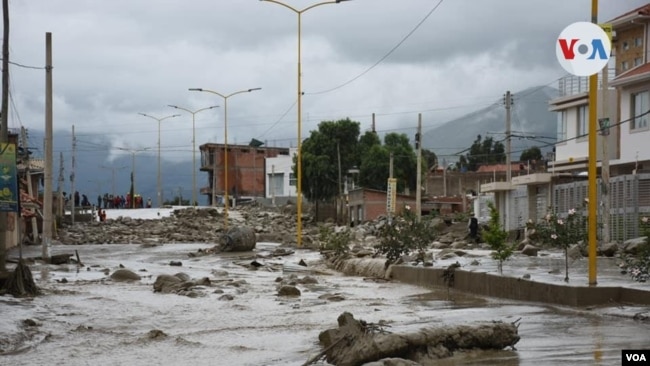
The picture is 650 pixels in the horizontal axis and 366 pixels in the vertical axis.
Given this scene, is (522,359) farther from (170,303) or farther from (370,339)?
(170,303)

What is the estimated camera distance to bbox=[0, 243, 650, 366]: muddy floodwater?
1053 cm

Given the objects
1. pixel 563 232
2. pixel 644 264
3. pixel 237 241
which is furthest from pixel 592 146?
pixel 237 241

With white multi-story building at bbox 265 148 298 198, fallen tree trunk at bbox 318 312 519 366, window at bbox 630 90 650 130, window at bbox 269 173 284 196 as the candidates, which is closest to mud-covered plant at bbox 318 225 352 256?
window at bbox 630 90 650 130

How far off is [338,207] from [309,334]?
6691cm

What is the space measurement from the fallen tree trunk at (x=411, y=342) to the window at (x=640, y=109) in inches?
1180

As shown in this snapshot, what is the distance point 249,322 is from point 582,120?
34.1m

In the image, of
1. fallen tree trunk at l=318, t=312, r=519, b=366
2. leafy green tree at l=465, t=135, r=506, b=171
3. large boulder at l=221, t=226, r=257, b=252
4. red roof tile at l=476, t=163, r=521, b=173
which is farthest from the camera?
leafy green tree at l=465, t=135, r=506, b=171

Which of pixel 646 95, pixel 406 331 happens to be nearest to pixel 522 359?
pixel 406 331

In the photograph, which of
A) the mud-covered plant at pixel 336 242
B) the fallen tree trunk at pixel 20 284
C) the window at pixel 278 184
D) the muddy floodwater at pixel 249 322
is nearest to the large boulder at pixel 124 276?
the muddy floodwater at pixel 249 322

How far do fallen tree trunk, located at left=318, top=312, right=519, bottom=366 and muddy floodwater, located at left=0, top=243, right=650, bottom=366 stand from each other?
0.21m

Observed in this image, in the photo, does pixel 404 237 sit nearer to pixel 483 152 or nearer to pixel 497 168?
pixel 497 168

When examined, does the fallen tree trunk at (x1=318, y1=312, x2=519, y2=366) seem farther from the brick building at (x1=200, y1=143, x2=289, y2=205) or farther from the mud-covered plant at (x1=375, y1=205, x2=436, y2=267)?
the brick building at (x1=200, y1=143, x2=289, y2=205)

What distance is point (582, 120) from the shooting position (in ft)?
Answer: 150

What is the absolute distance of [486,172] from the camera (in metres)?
98.9
